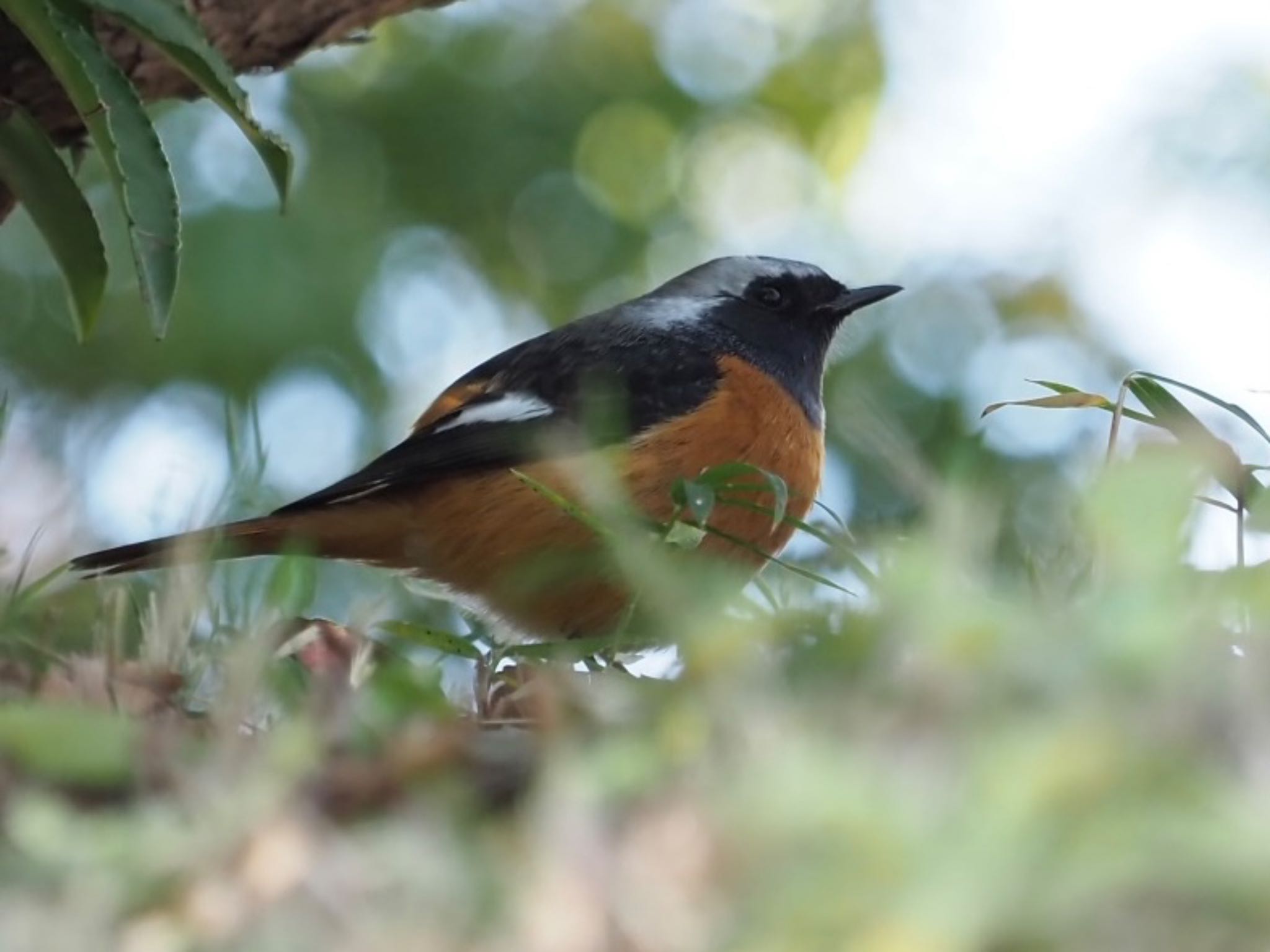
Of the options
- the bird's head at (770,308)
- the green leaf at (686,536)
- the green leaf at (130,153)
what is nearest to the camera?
the green leaf at (686,536)

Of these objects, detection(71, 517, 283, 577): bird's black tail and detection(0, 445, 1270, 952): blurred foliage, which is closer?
detection(0, 445, 1270, 952): blurred foliage

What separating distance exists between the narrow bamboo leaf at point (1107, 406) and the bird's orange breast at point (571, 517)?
1.46m

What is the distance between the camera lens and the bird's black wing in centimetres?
418

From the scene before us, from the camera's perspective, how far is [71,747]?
1210 mm

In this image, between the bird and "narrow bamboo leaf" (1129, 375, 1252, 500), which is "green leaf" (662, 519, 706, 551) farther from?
the bird

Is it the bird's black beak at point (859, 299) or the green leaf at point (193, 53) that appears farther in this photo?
the bird's black beak at point (859, 299)

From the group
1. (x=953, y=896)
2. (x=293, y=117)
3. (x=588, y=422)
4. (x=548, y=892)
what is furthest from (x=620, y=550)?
(x=293, y=117)

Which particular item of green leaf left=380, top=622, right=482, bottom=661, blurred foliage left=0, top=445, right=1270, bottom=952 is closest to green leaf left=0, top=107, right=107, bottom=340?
green leaf left=380, top=622, right=482, bottom=661

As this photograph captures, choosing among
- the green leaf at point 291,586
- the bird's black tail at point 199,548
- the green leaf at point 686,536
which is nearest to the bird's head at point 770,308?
the bird's black tail at point 199,548

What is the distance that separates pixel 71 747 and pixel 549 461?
9.11 ft

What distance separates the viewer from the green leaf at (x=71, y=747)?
3.97ft

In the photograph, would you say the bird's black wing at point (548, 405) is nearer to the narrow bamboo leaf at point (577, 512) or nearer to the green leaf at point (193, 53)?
the green leaf at point (193, 53)

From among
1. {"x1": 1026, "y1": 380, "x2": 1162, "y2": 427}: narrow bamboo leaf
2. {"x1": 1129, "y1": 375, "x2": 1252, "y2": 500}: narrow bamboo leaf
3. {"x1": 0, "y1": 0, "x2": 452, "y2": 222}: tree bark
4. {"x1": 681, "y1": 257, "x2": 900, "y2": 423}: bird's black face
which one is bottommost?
{"x1": 681, "y1": 257, "x2": 900, "y2": 423}: bird's black face

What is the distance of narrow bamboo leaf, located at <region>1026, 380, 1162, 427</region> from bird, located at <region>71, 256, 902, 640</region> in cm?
143
